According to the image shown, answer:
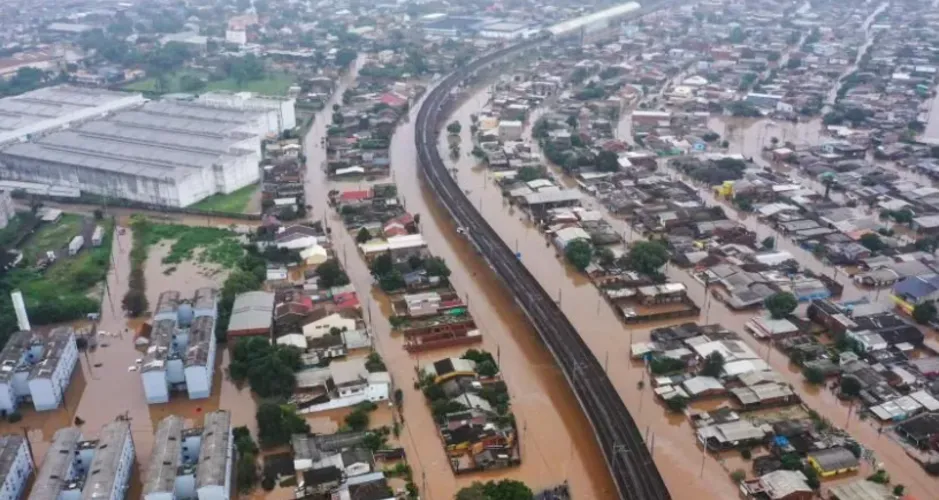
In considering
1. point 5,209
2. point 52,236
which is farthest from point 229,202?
point 5,209

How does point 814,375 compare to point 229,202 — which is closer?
point 814,375

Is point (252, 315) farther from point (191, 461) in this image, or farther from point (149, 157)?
point (149, 157)

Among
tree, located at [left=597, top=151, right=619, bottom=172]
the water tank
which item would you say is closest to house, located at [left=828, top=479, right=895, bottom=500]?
the water tank

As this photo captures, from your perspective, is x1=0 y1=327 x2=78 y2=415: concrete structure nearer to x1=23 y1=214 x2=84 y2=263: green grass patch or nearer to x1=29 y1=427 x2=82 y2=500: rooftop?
x1=29 y1=427 x2=82 y2=500: rooftop

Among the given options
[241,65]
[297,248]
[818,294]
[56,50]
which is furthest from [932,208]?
[56,50]

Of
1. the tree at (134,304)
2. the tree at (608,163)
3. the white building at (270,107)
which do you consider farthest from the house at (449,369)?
the white building at (270,107)

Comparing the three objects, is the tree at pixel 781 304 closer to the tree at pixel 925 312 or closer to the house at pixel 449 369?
the tree at pixel 925 312
